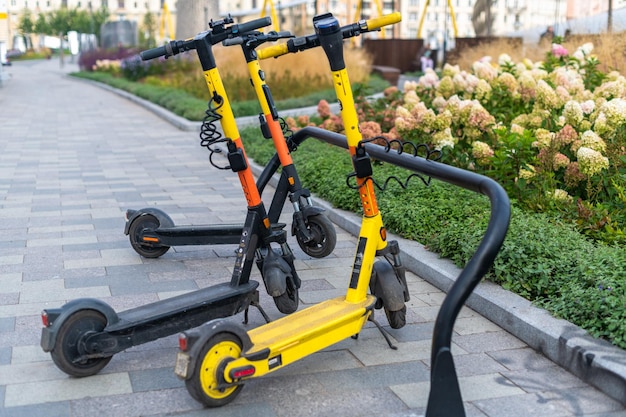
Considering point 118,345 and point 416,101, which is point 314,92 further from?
point 118,345

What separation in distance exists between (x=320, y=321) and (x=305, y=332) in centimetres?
14

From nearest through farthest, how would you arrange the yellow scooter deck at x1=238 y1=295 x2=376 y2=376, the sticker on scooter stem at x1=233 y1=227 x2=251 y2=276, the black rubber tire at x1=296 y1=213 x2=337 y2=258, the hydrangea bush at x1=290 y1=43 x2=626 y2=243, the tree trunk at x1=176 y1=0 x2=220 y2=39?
the yellow scooter deck at x1=238 y1=295 x2=376 y2=376, the sticker on scooter stem at x1=233 y1=227 x2=251 y2=276, the black rubber tire at x1=296 y1=213 x2=337 y2=258, the hydrangea bush at x1=290 y1=43 x2=626 y2=243, the tree trunk at x1=176 y1=0 x2=220 y2=39

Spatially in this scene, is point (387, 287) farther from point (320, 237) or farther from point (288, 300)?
point (320, 237)

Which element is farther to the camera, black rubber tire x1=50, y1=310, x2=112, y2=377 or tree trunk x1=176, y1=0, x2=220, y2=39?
tree trunk x1=176, y1=0, x2=220, y2=39

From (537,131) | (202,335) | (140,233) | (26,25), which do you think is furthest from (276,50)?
(26,25)

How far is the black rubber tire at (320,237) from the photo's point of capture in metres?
5.11

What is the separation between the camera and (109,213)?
6.78 metres

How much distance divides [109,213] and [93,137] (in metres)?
5.87

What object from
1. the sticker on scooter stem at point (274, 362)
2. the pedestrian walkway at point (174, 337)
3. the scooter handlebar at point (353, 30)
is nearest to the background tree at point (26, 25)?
the pedestrian walkway at point (174, 337)

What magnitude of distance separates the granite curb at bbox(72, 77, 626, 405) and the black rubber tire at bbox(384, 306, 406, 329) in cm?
52

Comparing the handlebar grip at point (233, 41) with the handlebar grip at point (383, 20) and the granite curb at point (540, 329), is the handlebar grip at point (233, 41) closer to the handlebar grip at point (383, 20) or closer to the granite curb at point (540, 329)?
the handlebar grip at point (383, 20)

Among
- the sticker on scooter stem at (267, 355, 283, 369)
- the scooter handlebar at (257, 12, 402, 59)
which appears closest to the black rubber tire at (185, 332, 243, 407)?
the sticker on scooter stem at (267, 355, 283, 369)

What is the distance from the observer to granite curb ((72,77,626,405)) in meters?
Result: 3.34

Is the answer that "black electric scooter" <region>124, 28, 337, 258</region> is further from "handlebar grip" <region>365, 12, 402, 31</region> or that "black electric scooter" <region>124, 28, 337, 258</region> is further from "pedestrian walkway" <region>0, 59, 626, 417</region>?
"handlebar grip" <region>365, 12, 402, 31</region>
